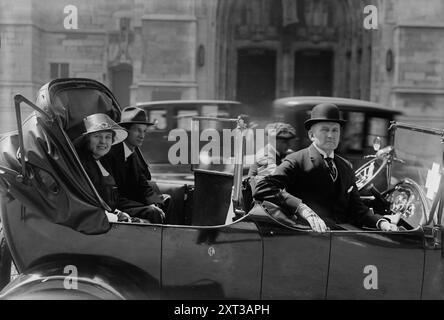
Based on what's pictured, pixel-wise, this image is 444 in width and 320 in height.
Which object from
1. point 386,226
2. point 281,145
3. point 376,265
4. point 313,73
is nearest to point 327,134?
point 386,226

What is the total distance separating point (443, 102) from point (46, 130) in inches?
781

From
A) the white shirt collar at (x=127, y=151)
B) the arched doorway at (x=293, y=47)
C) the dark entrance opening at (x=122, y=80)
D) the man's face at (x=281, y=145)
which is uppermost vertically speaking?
the arched doorway at (x=293, y=47)

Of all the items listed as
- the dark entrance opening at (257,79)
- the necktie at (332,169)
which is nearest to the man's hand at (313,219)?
the necktie at (332,169)

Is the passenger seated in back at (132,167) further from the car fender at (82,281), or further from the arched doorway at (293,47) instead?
the arched doorway at (293,47)

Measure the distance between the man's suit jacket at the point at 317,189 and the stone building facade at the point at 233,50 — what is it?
17.0 m

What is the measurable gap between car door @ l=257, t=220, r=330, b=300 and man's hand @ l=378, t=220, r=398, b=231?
0.60 meters

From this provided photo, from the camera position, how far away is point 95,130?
12.8 ft

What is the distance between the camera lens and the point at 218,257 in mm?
3393

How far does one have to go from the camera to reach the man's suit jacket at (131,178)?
5.00 meters

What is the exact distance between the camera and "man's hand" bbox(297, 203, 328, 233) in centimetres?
339

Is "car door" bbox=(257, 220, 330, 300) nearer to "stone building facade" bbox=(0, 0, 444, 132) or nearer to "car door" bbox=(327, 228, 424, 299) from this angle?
"car door" bbox=(327, 228, 424, 299)

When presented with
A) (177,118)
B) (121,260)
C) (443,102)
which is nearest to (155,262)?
(121,260)

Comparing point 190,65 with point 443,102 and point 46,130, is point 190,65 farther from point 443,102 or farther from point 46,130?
point 46,130
